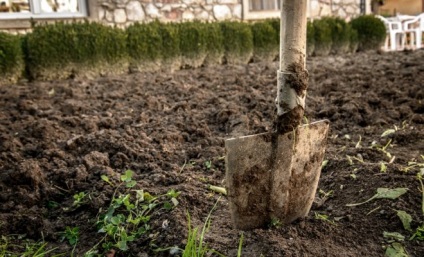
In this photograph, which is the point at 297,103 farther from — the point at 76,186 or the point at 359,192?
the point at 76,186

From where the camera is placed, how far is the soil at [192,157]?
5.59 ft

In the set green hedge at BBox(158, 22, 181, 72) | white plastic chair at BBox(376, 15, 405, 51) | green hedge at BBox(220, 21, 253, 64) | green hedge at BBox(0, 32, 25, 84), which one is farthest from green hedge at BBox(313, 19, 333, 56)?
green hedge at BBox(0, 32, 25, 84)

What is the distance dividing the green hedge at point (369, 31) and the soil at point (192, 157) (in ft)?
17.3

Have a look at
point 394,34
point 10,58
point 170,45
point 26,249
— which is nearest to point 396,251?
point 26,249

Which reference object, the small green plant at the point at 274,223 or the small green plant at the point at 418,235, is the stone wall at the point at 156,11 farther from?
the small green plant at the point at 418,235

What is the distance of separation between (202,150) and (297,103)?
3.69ft

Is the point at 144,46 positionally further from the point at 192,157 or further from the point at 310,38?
the point at 192,157

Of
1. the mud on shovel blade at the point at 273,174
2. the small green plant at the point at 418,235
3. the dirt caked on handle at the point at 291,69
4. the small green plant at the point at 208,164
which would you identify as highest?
the dirt caked on handle at the point at 291,69

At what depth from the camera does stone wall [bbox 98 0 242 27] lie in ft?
22.4

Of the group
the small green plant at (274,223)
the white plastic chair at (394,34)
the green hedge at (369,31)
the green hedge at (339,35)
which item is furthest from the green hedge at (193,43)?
the small green plant at (274,223)

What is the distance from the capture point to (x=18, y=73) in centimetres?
554

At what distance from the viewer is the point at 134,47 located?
6.34 metres

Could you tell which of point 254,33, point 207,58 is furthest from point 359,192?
point 254,33

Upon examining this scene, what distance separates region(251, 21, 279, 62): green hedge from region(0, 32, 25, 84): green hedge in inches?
157
